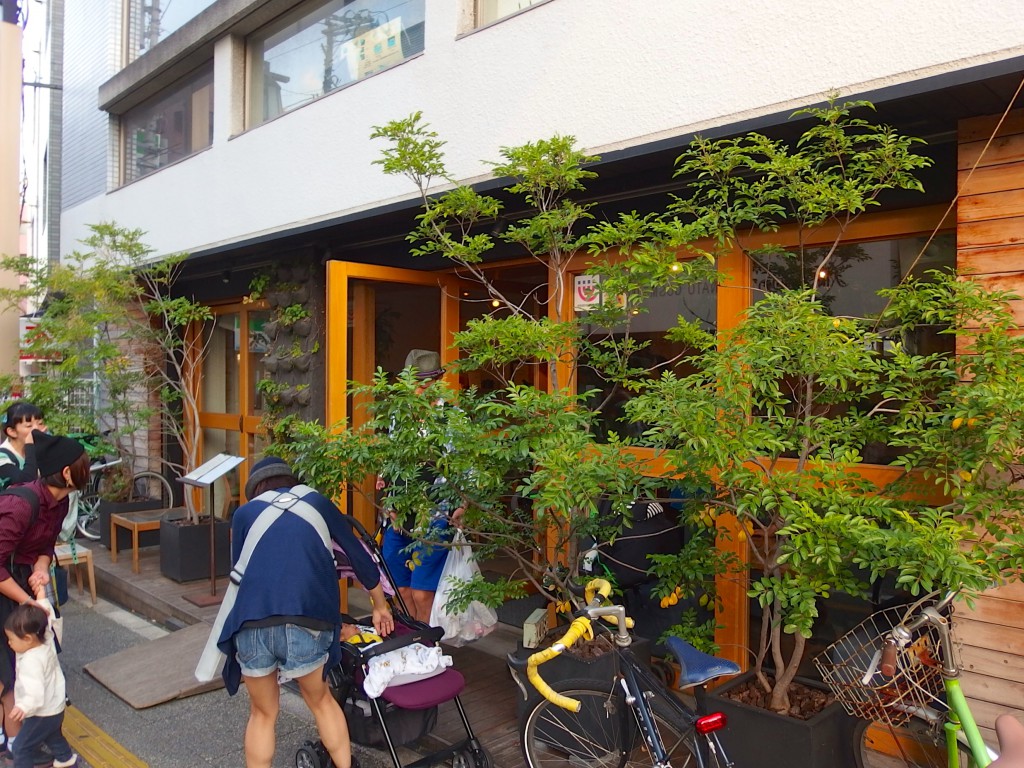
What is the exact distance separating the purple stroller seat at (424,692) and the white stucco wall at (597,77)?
11.2 ft

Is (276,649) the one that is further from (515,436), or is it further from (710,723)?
(710,723)

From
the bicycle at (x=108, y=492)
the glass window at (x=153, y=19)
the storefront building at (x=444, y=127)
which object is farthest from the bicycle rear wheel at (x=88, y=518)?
the glass window at (x=153, y=19)

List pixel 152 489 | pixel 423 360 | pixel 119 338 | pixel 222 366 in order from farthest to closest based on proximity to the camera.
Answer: pixel 152 489 < pixel 222 366 < pixel 119 338 < pixel 423 360

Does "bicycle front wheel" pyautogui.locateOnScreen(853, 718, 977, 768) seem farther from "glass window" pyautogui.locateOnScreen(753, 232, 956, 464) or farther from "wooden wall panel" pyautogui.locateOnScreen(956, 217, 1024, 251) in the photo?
"wooden wall panel" pyautogui.locateOnScreen(956, 217, 1024, 251)

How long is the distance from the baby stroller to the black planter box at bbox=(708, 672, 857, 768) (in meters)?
1.22

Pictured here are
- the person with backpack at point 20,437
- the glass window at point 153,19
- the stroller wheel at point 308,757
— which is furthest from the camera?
the glass window at point 153,19

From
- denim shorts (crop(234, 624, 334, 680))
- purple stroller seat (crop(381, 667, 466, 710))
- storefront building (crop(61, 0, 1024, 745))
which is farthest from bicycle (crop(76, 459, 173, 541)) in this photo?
purple stroller seat (crop(381, 667, 466, 710))

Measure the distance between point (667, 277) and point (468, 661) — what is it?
3.36m

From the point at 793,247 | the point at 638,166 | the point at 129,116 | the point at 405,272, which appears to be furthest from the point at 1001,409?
the point at 129,116

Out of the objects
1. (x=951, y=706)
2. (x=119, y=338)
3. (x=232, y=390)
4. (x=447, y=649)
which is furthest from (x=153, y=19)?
(x=951, y=706)

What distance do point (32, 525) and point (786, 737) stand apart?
3970 mm

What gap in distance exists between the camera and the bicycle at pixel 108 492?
9.91 metres

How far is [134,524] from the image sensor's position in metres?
8.45

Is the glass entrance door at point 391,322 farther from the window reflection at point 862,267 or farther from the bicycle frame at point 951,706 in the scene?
the bicycle frame at point 951,706
